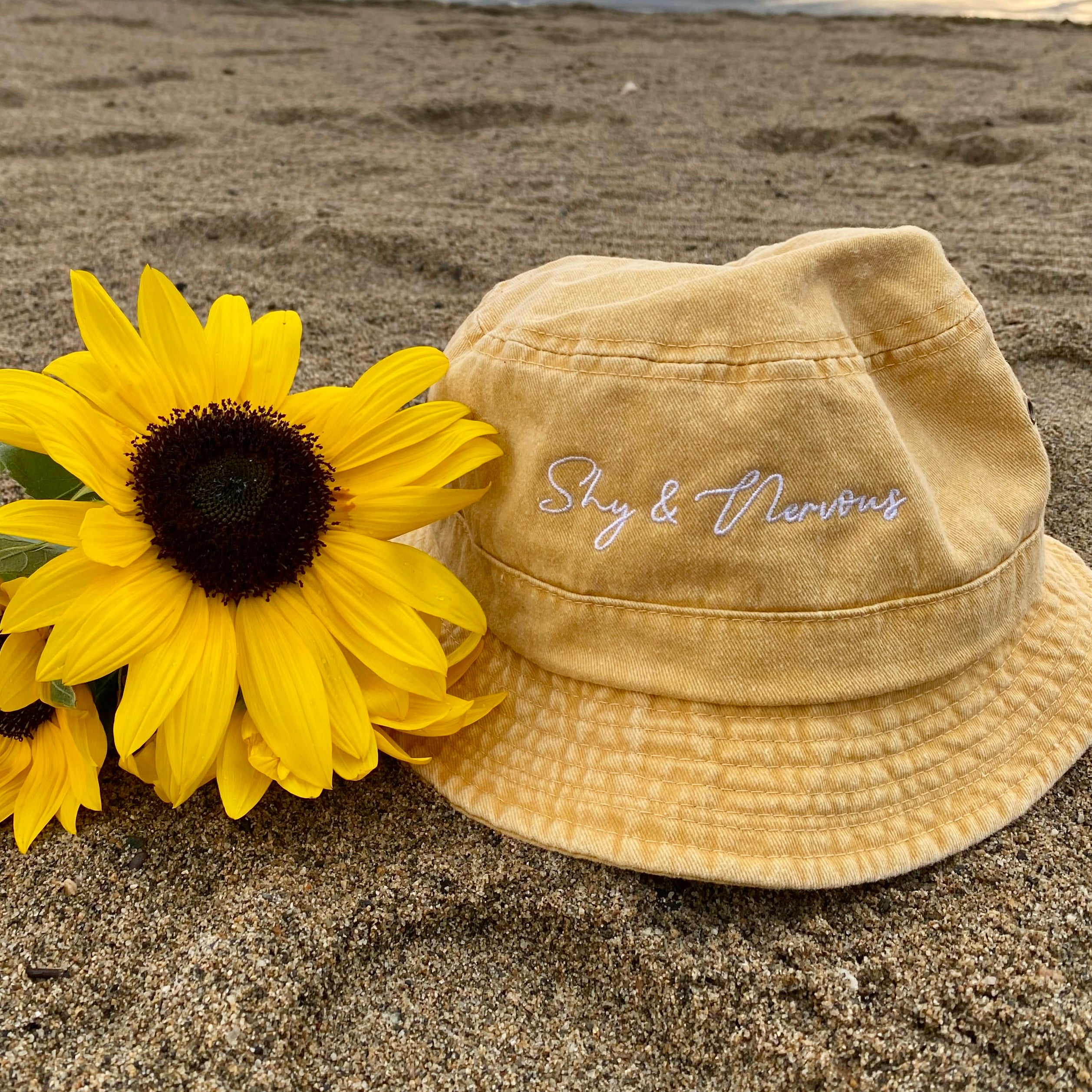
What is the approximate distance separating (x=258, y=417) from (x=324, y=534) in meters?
0.12

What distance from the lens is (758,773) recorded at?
78cm

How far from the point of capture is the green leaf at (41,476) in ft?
2.75

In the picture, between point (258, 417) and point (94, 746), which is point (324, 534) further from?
point (94, 746)

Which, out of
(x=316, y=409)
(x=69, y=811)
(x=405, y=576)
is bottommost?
(x=69, y=811)

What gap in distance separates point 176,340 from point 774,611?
590 mm

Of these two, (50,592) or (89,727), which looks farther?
(89,727)

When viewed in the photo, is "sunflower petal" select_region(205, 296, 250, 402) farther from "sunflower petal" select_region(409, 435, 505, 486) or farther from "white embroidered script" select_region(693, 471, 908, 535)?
"white embroidered script" select_region(693, 471, 908, 535)

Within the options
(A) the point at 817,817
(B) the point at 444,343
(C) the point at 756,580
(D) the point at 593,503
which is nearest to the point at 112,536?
(D) the point at 593,503

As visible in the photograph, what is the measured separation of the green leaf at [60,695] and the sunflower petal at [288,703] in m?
0.15

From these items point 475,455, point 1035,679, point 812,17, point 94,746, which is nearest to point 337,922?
point 94,746

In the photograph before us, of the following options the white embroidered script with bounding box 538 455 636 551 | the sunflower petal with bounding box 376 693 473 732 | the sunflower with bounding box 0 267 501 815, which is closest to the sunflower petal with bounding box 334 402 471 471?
the sunflower with bounding box 0 267 501 815

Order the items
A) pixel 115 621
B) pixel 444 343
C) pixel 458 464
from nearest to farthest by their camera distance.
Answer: pixel 115 621, pixel 458 464, pixel 444 343

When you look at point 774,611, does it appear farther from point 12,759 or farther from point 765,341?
point 12,759

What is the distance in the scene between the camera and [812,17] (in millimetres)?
5734
